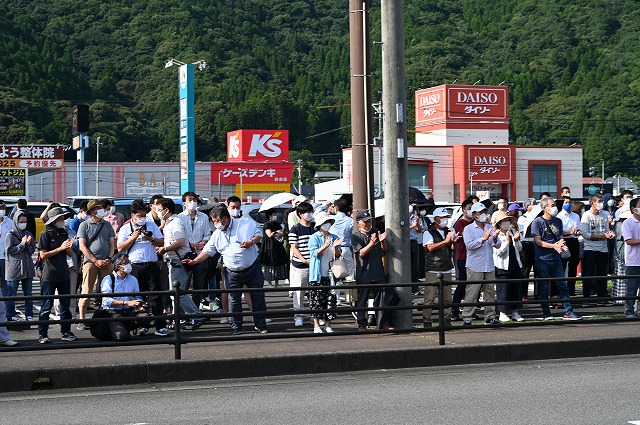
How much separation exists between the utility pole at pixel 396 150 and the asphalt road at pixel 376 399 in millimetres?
2001

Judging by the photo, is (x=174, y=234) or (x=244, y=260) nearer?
(x=244, y=260)

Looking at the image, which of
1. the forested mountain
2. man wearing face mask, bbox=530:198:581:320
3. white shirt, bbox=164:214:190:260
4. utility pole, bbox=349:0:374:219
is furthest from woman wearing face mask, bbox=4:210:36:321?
the forested mountain

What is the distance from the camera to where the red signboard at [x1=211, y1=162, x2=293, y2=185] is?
82188mm

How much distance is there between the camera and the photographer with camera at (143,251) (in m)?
13.6

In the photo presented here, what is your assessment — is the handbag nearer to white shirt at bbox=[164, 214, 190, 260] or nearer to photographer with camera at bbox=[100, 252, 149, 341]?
white shirt at bbox=[164, 214, 190, 260]

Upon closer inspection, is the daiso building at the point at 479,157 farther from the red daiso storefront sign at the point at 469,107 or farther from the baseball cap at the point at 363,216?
the baseball cap at the point at 363,216

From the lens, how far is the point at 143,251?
1379 centimetres

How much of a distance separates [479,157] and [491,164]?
1.18 m

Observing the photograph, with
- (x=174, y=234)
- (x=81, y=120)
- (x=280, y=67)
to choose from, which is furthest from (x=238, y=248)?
(x=280, y=67)

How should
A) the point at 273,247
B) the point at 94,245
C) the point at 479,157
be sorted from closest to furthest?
1. the point at 94,245
2. the point at 273,247
3. the point at 479,157

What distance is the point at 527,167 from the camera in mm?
79500

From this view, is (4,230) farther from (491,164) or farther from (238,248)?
(491,164)

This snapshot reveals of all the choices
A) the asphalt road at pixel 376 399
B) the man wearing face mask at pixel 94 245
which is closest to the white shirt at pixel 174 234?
the man wearing face mask at pixel 94 245

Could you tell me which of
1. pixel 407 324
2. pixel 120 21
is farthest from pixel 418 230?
pixel 120 21
